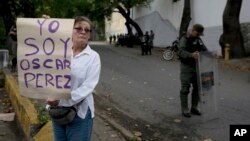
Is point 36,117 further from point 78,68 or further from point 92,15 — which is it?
point 92,15

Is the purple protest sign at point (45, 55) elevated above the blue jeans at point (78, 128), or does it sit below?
above

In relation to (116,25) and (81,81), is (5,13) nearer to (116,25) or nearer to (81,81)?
(81,81)

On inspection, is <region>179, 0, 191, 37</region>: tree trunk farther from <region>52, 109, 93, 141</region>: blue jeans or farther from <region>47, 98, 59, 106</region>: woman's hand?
<region>47, 98, 59, 106</region>: woman's hand

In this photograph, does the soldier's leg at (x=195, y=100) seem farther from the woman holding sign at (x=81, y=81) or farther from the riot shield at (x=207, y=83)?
the woman holding sign at (x=81, y=81)

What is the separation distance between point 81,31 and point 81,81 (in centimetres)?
42

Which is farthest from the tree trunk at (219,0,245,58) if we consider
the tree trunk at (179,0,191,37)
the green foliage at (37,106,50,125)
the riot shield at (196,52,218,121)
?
the green foliage at (37,106,50,125)

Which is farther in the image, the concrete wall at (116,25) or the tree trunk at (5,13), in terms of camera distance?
the concrete wall at (116,25)

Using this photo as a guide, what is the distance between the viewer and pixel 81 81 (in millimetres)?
3889

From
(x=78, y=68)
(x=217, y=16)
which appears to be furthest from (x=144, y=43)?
(x=78, y=68)

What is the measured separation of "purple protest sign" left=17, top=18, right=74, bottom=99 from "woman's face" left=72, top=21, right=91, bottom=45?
0.35ft

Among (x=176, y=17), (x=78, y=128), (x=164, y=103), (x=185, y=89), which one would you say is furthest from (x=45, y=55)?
(x=176, y=17)

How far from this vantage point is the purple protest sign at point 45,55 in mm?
3811

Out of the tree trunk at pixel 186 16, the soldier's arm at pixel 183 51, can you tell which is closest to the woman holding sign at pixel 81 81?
the soldier's arm at pixel 183 51

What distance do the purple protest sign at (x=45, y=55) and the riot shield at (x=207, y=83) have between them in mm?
4850
